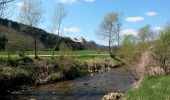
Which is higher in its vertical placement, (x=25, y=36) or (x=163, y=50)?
(x=25, y=36)

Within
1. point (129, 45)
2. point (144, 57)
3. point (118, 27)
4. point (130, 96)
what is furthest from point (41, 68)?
point (118, 27)

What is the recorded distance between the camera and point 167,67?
32.5 m

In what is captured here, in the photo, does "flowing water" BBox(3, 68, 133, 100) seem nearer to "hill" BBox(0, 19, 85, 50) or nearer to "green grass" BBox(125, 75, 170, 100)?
"green grass" BBox(125, 75, 170, 100)

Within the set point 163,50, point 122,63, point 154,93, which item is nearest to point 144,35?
point 122,63

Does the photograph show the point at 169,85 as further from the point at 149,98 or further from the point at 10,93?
the point at 10,93

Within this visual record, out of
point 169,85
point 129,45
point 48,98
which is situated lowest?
point 48,98

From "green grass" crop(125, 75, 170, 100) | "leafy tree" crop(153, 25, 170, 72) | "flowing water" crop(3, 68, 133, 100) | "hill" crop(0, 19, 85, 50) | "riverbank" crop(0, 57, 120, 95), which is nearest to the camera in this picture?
"green grass" crop(125, 75, 170, 100)

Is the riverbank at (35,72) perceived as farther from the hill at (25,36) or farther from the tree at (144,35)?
the hill at (25,36)

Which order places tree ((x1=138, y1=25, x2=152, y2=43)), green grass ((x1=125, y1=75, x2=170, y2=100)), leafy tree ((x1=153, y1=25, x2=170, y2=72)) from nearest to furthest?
green grass ((x1=125, y1=75, x2=170, y2=100))
leafy tree ((x1=153, y1=25, x2=170, y2=72))
tree ((x1=138, y1=25, x2=152, y2=43))

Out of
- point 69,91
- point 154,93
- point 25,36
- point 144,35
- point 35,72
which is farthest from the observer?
point 25,36

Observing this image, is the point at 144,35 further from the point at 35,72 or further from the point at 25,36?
the point at 25,36

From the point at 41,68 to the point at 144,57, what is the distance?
52.3 ft

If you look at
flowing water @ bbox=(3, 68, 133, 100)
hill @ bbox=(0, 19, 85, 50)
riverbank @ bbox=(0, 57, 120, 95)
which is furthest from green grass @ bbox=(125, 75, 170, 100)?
hill @ bbox=(0, 19, 85, 50)

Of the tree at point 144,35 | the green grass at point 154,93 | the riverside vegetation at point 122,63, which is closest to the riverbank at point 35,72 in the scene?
the riverside vegetation at point 122,63
